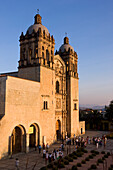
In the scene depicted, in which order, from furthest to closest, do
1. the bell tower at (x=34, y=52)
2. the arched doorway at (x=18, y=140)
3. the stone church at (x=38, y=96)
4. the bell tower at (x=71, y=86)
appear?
the bell tower at (x=71, y=86), the bell tower at (x=34, y=52), the arched doorway at (x=18, y=140), the stone church at (x=38, y=96)

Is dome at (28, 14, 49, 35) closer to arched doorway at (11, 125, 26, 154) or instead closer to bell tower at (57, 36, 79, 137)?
bell tower at (57, 36, 79, 137)

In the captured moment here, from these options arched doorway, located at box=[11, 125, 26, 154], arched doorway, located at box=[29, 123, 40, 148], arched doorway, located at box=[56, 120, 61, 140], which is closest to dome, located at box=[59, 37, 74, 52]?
arched doorway, located at box=[56, 120, 61, 140]

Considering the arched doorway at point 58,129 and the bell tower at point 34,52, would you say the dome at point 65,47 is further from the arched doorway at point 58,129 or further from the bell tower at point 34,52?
the arched doorway at point 58,129

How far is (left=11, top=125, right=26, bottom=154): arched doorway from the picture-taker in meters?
26.6

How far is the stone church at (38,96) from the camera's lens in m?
24.2

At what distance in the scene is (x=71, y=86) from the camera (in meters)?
42.6

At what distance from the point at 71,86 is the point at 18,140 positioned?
772 inches

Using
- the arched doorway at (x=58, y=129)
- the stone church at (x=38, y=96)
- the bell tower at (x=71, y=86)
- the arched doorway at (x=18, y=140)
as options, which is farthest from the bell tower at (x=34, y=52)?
the arched doorway at (x=58, y=129)

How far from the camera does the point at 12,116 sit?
24.4 metres

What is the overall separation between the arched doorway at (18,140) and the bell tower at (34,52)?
9.21 meters

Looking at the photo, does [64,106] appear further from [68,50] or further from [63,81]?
[68,50]

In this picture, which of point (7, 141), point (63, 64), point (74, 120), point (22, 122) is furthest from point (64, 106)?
point (7, 141)

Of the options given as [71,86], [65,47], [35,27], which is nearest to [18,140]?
[71,86]

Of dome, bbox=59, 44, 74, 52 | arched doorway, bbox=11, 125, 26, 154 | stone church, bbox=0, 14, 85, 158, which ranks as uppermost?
dome, bbox=59, 44, 74, 52
